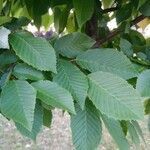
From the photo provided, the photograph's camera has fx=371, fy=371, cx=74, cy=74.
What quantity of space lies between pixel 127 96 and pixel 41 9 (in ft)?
1.55

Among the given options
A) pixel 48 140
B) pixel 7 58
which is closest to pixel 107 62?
pixel 7 58

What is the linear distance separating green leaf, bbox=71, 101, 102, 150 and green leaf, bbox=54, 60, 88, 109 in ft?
0.12

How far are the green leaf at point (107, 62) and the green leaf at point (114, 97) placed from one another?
0.04 m

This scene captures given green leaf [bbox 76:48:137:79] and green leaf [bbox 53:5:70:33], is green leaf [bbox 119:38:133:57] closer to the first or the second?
green leaf [bbox 76:48:137:79]

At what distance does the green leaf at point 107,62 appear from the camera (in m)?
0.65

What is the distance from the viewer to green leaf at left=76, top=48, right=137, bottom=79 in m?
0.65

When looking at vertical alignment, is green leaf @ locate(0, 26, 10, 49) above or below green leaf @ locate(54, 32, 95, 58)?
above

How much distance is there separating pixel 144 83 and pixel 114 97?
3.4 inches

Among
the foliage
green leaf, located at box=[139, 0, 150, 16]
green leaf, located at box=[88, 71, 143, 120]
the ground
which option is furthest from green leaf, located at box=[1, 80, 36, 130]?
the ground

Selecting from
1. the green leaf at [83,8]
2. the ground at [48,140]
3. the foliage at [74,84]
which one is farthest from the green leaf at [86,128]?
the ground at [48,140]

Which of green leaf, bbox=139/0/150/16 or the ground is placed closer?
green leaf, bbox=139/0/150/16

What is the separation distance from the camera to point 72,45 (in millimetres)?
691

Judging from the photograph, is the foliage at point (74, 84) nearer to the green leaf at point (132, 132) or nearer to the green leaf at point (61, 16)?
the green leaf at point (132, 132)

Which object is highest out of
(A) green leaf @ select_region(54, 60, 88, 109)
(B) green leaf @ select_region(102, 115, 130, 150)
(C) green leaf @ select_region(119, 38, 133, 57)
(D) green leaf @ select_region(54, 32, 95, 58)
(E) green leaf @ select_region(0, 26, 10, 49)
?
(E) green leaf @ select_region(0, 26, 10, 49)
